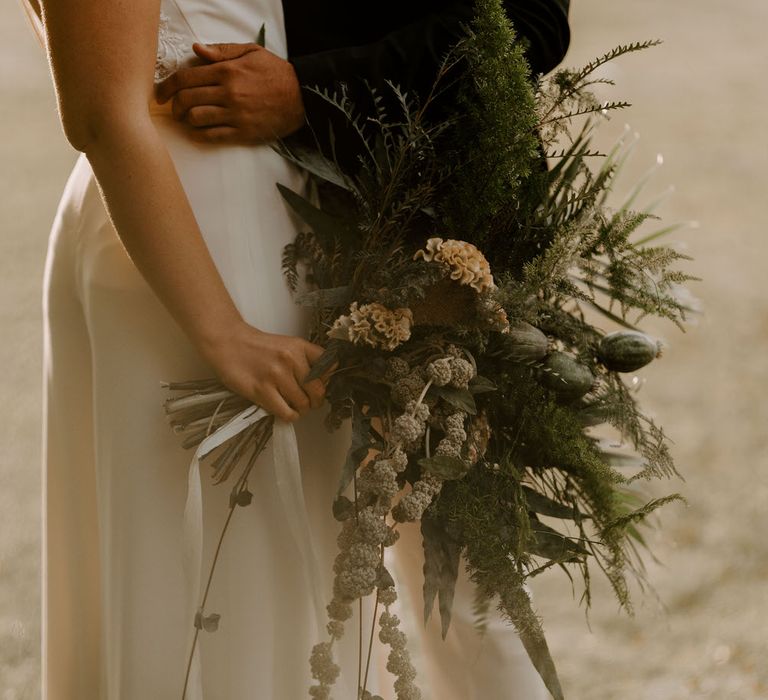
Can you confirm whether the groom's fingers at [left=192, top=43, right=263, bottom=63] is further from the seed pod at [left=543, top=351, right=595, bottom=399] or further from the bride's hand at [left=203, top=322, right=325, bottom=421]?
the seed pod at [left=543, top=351, right=595, bottom=399]

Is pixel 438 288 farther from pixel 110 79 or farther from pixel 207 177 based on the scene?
pixel 110 79

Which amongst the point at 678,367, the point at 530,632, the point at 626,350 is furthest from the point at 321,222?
the point at 678,367

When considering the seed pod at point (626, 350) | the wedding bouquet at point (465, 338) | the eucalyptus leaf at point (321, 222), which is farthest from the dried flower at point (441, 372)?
the seed pod at point (626, 350)

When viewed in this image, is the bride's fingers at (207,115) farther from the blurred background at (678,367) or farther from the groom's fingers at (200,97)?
the blurred background at (678,367)

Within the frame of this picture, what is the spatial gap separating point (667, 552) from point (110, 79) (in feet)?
10.4

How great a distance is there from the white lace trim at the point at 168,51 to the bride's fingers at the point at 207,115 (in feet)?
0.22

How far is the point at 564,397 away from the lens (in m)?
1.41

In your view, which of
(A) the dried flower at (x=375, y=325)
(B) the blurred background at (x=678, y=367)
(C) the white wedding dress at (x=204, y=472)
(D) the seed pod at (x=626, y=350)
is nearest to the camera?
(A) the dried flower at (x=375, y=325)

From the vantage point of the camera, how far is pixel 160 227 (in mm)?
1212

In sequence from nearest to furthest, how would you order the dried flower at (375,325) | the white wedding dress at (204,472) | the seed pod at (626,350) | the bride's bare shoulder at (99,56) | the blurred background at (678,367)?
the bride's bare shoulder at (99,56) → the dried flower at (375,325) → the white wedding dress at (204,472) → the seed pod at (626,350) → the blurred background at (678,367)

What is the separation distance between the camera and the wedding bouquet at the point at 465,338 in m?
1.24

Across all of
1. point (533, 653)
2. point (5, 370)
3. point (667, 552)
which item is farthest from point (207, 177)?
point (5, 370)

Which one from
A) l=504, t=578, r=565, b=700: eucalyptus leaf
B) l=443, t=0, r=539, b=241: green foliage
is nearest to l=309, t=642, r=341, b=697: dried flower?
l=504, t=578, r=565, b=700: eucalyptus leaf

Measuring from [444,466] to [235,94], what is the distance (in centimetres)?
55
